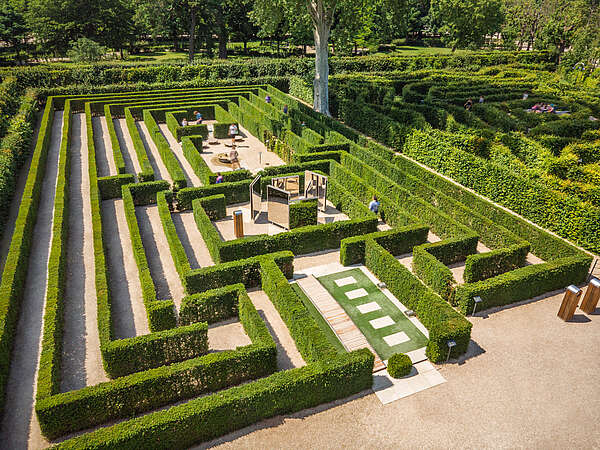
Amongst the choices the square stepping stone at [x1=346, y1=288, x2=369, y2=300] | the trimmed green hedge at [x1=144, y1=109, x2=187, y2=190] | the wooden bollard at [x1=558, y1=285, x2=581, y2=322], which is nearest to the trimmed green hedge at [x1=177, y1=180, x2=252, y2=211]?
the trimmed green hedge at [x1=144, y1=109, x2=187, y2=190]

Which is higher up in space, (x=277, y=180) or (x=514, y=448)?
(x=277, y=180)

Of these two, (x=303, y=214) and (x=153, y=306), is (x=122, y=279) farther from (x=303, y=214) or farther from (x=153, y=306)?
(x=303, y=214)

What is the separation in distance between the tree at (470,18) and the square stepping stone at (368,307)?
7406cm

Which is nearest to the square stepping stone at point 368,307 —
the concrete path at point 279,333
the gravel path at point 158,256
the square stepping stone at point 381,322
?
the square stepping stone at point 381,322

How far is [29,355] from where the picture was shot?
14.3m

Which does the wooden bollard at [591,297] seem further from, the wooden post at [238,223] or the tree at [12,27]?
the tree at [12,27]

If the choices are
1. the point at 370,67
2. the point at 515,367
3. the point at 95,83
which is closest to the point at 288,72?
the point at 370,67

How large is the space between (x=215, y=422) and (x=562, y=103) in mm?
48886

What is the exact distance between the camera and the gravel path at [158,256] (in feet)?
58.5

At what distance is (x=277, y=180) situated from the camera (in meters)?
24.9

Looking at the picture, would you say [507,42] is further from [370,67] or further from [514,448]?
[514,448]

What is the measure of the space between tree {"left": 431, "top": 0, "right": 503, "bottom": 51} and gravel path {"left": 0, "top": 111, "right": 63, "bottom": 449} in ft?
258

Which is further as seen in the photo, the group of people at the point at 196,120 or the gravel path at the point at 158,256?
the group of people at the point at 196,120

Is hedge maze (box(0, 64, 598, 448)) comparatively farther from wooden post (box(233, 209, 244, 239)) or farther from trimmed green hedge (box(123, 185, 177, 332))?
wooden post (box(233, 209, 244, 239))
